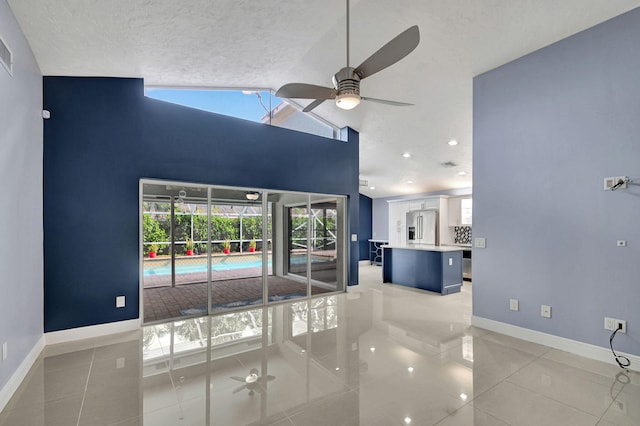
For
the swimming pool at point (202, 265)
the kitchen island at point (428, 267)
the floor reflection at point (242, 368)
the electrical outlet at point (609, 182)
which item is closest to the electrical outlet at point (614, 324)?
the electrical outlet at point (609, 182)

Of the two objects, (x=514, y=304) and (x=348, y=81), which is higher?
(x=348, y=81)

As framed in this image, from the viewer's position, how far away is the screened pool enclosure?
4.66 m

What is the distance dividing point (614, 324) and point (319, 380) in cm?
297

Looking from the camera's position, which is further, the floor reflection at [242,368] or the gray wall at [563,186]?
the gray wall at [563,186]

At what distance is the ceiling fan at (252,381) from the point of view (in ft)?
8.20

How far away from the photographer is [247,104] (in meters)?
5.23

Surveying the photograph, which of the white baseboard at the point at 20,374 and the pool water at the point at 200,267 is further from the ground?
the pool water at the point at 200,267

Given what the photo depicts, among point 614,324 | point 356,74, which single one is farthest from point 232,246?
point 614,324

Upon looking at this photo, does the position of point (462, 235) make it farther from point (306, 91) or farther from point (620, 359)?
point (306, 91)

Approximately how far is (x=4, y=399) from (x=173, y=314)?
2236 millimetres

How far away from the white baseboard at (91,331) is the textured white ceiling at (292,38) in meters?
3.09

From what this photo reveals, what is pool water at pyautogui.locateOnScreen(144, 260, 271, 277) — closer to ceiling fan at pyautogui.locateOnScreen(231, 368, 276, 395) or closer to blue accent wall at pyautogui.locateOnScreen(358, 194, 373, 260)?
ceiling fan at pyautogui.locateOnScreen(231, 368, 276, 395)

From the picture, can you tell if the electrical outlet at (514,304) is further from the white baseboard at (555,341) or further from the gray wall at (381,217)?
the gray wall at (381,217)

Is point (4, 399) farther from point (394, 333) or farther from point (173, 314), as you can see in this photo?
point (394, 333)
